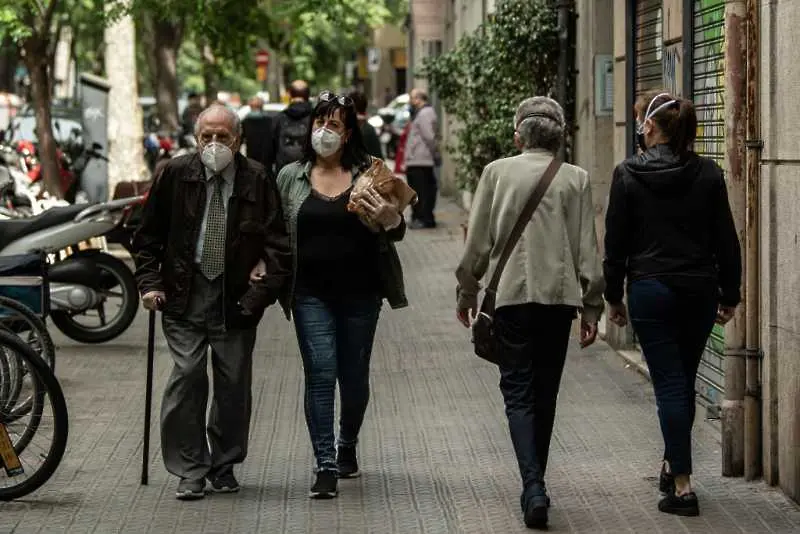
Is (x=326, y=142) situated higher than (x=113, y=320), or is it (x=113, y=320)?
(x=326, y=142)

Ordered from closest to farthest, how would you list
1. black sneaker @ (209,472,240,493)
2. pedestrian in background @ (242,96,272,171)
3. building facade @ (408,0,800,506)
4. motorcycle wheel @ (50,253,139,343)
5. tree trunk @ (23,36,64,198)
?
1. building facade @ (408,0,800,506)
2. black sneaker @ (209,472,240,493)
3. motorcycle wheel @ (50,253,139,343)
4. pedestrian in background @ (242,96,272,171)
5. tree trunk @ (23,36,64,198)

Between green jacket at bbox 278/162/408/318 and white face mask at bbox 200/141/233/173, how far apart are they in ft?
0.96

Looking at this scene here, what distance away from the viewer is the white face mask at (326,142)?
785 centimetres

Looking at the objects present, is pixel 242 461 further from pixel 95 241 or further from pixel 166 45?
pixel 166 45

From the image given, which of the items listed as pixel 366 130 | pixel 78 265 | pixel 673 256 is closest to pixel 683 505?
pixel 673 256

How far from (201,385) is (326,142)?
1.15 metres

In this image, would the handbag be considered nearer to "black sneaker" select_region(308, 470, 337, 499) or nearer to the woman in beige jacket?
the woman in beige jacket

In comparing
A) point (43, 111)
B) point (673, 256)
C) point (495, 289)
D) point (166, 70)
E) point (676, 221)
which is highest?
point (166, 70)

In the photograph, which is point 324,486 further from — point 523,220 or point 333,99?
point 333,99

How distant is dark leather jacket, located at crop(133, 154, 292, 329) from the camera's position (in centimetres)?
781

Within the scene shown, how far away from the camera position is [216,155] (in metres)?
7.80

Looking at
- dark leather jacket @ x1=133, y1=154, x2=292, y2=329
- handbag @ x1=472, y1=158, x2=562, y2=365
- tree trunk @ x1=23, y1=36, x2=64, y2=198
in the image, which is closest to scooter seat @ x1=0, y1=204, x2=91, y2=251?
dark leather jacket @ x1=133, y1=154, x2=292, y2=329

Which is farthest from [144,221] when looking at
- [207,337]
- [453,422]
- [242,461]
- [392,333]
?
[392,333]

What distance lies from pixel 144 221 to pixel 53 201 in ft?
33.5
